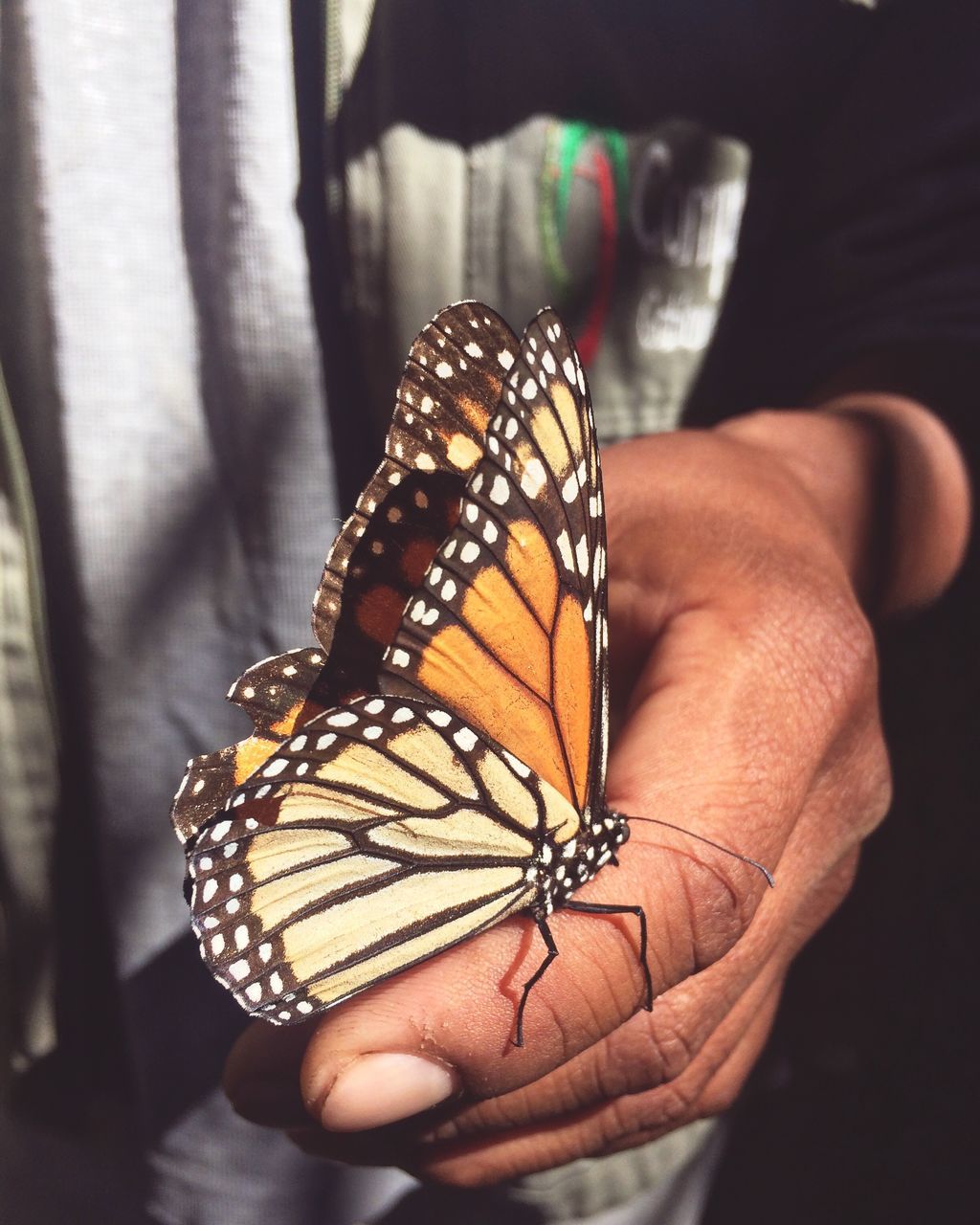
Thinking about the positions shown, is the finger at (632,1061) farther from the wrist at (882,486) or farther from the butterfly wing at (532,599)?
the wrist at (882,486)

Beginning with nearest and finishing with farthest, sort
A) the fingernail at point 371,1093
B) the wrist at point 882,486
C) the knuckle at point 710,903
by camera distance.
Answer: the fingernail at point 371,1093
the knuckle at point 710,903
the wrist at point 882,486

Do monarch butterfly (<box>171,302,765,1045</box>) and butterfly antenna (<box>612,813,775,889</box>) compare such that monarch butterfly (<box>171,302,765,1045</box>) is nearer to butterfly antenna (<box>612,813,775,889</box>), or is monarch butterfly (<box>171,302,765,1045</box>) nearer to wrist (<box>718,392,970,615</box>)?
butterfly antenna (<box>612,813,775,889</box>)

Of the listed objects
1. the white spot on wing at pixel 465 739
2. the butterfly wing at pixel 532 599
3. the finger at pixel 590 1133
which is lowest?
the finger at pixel 590 1133

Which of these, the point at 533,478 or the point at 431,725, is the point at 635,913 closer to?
the point at 431,725

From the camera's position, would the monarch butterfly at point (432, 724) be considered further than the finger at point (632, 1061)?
No

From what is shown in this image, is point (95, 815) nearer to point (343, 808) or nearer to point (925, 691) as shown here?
point (343, 808)

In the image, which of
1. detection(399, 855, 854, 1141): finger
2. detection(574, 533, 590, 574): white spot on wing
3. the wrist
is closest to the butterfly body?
detection(574, 533, 590, 574): white spot on wing

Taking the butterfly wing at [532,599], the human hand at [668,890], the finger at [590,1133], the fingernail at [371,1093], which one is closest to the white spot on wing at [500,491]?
the butterfly wing at [532,599]

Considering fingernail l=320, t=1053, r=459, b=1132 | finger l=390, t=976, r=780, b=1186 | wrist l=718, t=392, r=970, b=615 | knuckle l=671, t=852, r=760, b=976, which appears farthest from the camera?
wrist l=718, t=392, r=970, b=615

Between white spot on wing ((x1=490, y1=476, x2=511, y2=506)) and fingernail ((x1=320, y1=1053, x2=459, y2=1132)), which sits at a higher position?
white spot on wing ((x1=490, y1=476, x2=511, y2=506))
